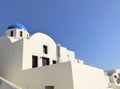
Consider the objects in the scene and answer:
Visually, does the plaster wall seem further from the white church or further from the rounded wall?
the rounded wall

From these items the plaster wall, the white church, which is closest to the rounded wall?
the white church

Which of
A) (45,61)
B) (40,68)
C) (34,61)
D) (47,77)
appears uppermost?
(45,61)

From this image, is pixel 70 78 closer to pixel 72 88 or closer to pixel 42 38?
pixel 72 88

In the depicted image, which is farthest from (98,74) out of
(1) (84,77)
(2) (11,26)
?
(2) (11,26)

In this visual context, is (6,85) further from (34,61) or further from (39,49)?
(39,49)

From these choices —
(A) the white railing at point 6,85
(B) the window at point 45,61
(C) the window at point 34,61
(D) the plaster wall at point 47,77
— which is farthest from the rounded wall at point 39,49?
(A) the white railing at point 6,85

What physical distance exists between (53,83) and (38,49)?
6787mm

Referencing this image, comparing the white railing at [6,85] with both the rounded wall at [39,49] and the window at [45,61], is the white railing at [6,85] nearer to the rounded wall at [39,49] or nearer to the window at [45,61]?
the rounded wall at [39,49]

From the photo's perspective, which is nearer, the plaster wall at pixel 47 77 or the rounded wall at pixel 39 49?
the plaster wall at pixel 47 77

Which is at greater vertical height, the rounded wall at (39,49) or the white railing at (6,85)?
the rounded wall at (39,49)

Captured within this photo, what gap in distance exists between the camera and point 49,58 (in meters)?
23.7

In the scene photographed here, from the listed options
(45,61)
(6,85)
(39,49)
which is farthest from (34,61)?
(6,85)

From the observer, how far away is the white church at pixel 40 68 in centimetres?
1641

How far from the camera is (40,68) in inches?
715
